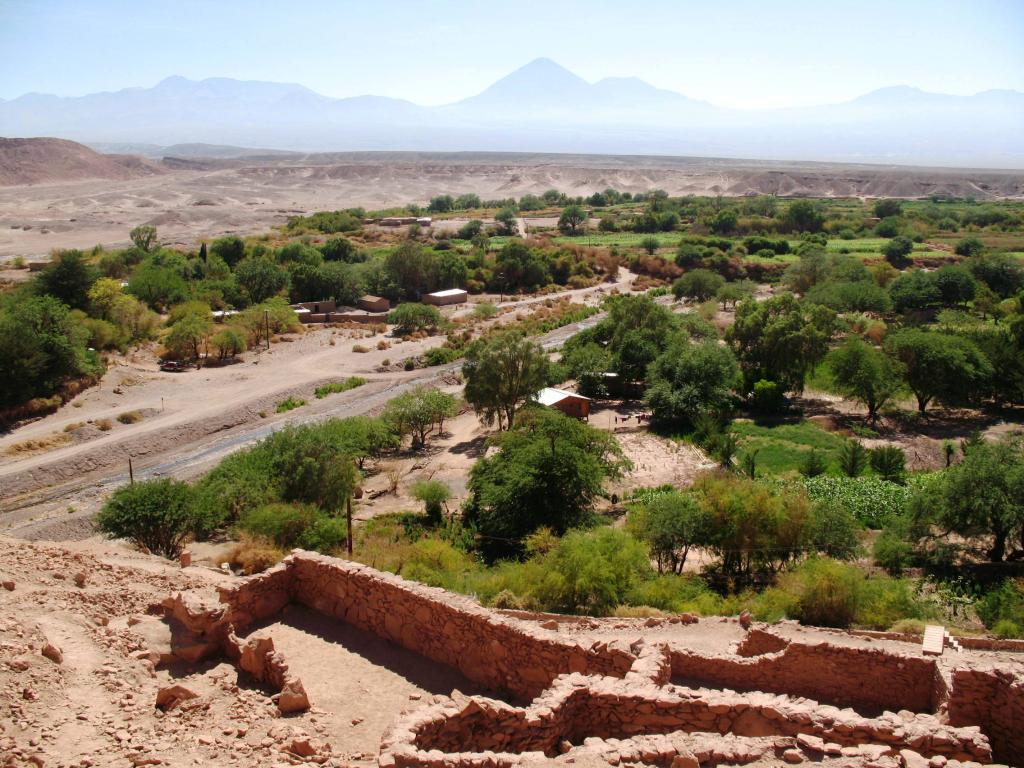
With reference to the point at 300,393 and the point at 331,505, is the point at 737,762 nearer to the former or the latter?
the point at 331,505

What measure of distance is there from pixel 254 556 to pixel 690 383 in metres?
26.4

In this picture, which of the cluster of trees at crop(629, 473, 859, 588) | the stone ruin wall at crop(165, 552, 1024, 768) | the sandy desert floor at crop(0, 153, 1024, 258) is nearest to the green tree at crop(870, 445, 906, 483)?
the cluster of trees at crop(629, 473, 859, 588)

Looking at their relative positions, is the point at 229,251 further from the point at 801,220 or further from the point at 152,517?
the point at 801,220

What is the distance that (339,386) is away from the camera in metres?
46.5

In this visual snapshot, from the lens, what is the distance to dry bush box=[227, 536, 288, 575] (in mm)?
17828

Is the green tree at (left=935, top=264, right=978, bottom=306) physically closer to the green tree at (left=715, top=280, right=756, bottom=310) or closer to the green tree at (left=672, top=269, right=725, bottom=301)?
the green tree at (left=715, top=280, right=756, bottom=310)

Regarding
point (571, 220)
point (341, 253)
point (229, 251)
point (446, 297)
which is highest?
point (571, 220)

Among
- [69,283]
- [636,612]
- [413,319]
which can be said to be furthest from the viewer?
[413,319]

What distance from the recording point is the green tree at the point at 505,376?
3769 cm

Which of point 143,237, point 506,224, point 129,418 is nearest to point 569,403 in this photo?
point 129,418

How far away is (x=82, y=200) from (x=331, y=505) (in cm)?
13395

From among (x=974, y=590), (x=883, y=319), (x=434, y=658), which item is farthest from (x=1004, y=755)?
(x=883, y=319)

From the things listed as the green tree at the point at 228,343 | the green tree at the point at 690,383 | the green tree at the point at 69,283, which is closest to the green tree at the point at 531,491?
A: the green tree at the point at 690,383

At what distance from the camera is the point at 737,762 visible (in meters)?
8.67
